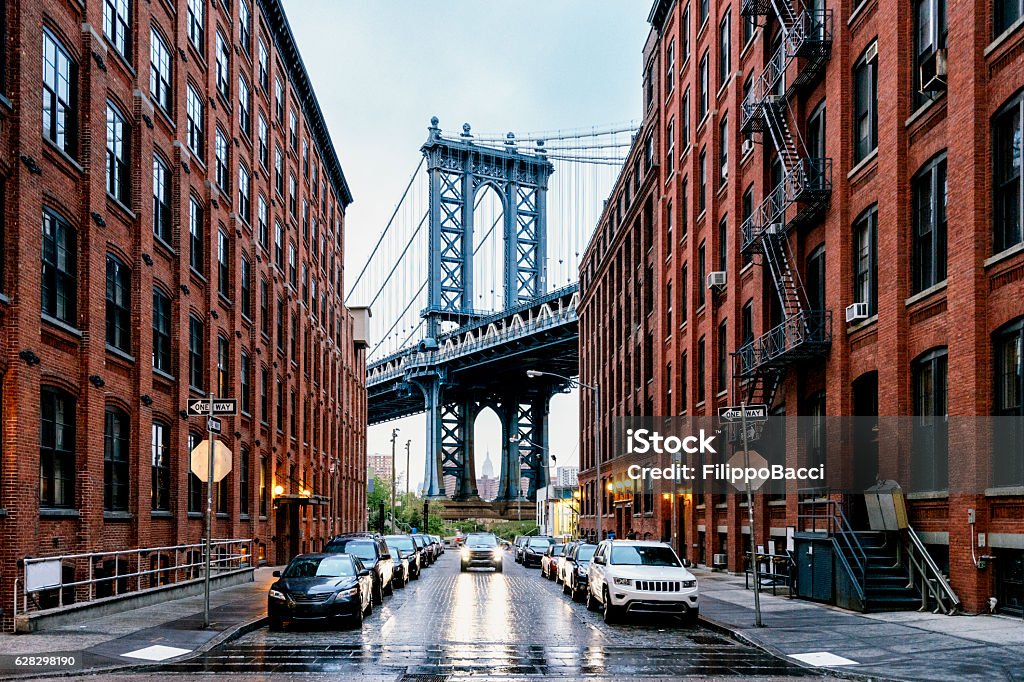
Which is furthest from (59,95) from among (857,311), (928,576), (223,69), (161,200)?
(928,576)

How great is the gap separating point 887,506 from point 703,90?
77.9 feet

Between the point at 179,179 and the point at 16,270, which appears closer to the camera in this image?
the point at 16,270

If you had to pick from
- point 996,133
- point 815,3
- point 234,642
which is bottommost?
point 234,642

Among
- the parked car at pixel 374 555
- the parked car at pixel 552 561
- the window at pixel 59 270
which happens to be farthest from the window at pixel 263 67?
the window at pixel 59 270

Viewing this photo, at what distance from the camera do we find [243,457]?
3947 cm

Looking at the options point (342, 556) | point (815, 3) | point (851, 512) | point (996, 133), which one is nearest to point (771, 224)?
point (815, 3)

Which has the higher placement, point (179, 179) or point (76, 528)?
point (179, 179)

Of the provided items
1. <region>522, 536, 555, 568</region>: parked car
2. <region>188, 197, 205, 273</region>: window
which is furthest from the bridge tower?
<region>188, 197, 205, 273</region>: window

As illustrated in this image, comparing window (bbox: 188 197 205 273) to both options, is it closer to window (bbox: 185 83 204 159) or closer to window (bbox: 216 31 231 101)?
window (bbox: 185 83 204 159)

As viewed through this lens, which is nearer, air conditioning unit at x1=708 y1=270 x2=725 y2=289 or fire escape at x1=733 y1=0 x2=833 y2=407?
fire escape at x1=733 y1=0 x2=833 y2=407

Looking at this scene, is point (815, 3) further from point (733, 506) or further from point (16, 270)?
point (16, 270)

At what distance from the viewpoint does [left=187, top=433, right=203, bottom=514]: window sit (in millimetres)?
32062

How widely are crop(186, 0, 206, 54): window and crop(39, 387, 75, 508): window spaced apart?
47.4 ft

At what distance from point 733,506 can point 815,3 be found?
15.4 m
